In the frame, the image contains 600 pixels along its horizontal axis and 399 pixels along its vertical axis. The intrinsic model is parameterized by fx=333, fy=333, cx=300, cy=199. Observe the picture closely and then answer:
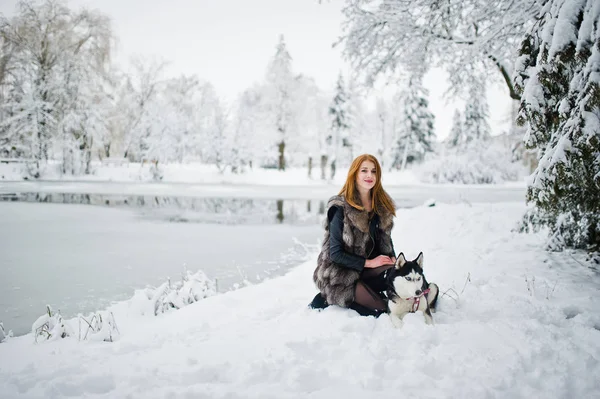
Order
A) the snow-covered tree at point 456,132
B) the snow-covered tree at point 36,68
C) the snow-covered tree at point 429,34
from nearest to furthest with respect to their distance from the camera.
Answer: the snow-covered tree at point 429,34 → the snow-covered tree at point 36,68 → the snow-covered tree at point 456,132

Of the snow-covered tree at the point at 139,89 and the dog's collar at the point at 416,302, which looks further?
the snow-covered tree at the point at 139,89

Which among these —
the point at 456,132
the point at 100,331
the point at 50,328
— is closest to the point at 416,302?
the point at 100,331

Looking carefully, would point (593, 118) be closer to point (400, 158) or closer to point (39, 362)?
point (39, 362)

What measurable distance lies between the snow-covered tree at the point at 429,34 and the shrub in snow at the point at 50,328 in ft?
20.9

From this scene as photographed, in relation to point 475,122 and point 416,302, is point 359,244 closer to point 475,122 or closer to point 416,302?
point 416,302

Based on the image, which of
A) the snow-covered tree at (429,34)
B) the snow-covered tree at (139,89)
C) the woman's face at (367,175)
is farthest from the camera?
the snow-covered tree at (139,89)

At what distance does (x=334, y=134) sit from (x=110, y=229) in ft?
86.9

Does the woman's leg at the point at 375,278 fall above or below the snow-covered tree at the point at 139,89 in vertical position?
below

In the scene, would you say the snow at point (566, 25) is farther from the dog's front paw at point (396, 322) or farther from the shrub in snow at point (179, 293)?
the shrub in snow at point (179, 293)

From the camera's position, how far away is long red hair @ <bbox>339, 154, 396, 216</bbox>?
3270mm

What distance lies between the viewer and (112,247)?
726 centimetres

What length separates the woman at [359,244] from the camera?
317cm

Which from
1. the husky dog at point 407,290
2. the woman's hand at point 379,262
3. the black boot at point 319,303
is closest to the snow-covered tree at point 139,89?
the black boot at point 319,303

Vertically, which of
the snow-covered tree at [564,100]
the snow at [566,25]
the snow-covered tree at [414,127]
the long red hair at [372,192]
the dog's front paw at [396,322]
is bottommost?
the dog's front paw at [396,322]
